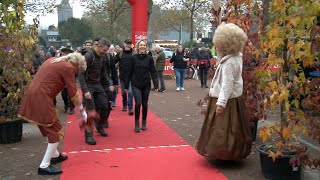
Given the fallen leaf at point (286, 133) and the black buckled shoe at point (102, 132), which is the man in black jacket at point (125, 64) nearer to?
the black buckled shoe at point (102, 132)

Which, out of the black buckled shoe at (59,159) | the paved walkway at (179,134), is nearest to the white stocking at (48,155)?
the paved walkway at (179,134)

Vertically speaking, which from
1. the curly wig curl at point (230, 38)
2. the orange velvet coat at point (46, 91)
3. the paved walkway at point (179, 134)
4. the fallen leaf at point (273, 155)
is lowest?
the paved walkway at point (179, 134)

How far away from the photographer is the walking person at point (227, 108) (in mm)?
5551

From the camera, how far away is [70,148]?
7.20 meters

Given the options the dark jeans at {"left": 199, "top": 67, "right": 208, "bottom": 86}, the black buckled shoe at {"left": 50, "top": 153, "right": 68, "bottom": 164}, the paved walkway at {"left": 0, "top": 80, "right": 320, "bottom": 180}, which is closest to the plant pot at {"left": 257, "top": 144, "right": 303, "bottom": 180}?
the paved walkway at {"left": 0, "top": 80, "right": 320, "bottom": 180}

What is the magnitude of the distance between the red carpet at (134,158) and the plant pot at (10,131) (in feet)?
2.79

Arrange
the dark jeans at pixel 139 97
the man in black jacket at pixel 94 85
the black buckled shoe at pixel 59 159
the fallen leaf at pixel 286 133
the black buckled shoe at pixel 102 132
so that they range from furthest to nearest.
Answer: the dark jeans at pixel 139 97
the black buckled shoe at pixel 102 132
the man in black jacket at pixel 94 85
the black buckled shoe at pixel 59 159
the fallen leaf at pixel 286 133

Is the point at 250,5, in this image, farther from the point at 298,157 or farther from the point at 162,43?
the point at 162,43

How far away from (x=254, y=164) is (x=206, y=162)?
67cm

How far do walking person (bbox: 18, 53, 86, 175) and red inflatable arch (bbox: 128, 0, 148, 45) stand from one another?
1176 centimetres

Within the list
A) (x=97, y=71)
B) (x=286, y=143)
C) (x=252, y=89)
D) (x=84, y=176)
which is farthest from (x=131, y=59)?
(x=286, y=143)

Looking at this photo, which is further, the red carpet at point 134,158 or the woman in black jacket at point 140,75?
the woman in black jacket at point 140,75

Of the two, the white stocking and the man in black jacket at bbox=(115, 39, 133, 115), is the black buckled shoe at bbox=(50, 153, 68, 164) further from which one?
the man in black jacket at bbox=(115, 39, 133, 115)

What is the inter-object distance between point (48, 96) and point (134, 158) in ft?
5.55
